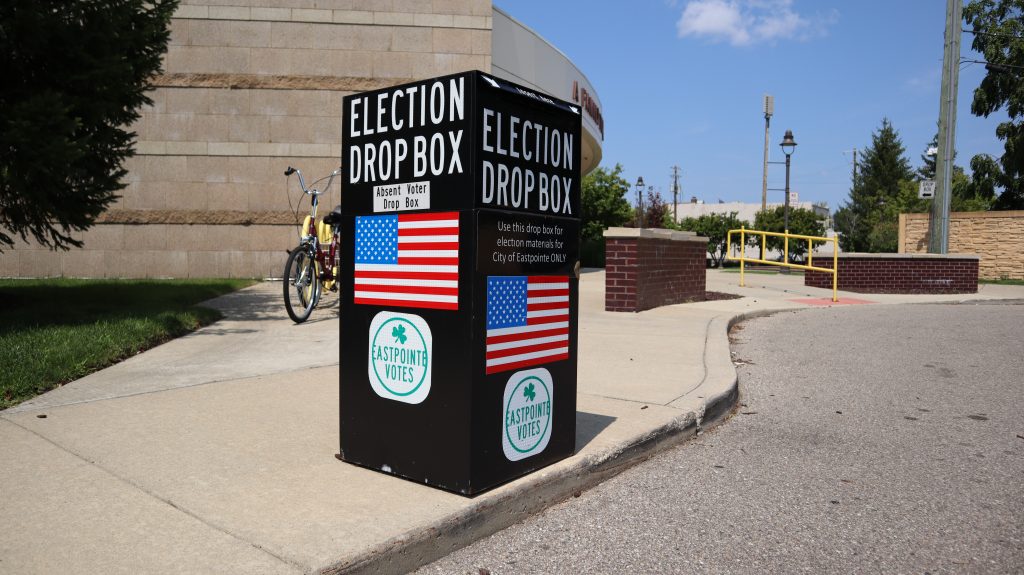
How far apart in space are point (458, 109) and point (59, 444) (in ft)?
8.76

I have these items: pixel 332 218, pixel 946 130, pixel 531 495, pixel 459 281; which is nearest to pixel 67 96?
pixel 332 218

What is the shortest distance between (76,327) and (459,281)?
5284 millimetres

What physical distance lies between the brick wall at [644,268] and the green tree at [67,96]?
6333 millimetres

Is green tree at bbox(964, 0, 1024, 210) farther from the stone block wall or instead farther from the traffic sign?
the stone block wall

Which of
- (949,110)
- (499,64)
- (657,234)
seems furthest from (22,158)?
(949,110)

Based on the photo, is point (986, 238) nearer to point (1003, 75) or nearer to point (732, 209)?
point (1003, 75)

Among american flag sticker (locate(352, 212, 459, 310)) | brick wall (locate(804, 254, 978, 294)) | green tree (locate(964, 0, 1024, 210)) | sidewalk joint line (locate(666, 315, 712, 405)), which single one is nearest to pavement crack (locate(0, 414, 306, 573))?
american flag sticker (locate(352, 212, 459, 310))

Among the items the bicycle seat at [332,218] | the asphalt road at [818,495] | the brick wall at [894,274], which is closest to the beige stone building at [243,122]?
the bicycle seat at [332,218]

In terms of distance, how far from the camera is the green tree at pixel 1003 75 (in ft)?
113

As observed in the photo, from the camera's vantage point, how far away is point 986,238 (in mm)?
27375

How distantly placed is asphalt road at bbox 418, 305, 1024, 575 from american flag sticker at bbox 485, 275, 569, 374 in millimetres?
734

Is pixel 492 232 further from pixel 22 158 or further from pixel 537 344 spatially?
pixel 22 158

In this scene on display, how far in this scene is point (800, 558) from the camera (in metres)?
2.97

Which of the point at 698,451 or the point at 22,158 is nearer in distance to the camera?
the point at 698,451
